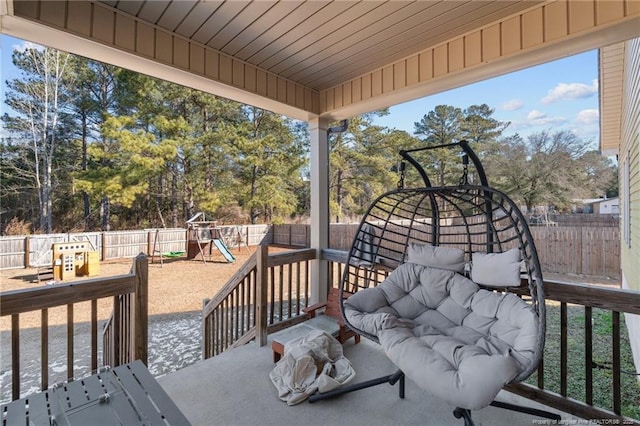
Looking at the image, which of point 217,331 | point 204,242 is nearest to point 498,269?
point 217,331

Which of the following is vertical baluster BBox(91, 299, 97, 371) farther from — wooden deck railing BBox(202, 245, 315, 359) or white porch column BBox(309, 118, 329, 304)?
white porch column BBox(309, 118, 329, 304)

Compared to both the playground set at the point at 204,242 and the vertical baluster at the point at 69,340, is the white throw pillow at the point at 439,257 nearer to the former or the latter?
the vertical baluster at the point at 69,340

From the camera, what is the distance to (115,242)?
9.60 meters

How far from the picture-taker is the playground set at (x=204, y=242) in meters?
9.89

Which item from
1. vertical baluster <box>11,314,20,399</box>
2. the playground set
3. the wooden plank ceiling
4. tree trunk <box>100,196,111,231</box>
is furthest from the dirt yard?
the wooden plank ceiling

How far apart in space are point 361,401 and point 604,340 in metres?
3.87

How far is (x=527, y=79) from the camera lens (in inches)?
266

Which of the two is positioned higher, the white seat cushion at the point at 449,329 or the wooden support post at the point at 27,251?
the white seat cushion at the point at 449,329

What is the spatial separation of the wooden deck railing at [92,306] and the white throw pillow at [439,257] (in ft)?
6.77

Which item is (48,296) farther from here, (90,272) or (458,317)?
(90,272)

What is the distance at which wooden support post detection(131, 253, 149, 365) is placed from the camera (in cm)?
203

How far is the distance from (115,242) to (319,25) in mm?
10242

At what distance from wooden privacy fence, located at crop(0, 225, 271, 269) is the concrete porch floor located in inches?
283

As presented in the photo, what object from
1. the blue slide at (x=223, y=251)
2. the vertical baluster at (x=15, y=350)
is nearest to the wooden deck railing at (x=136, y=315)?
the vertical baluster at (x=15, y=350)
